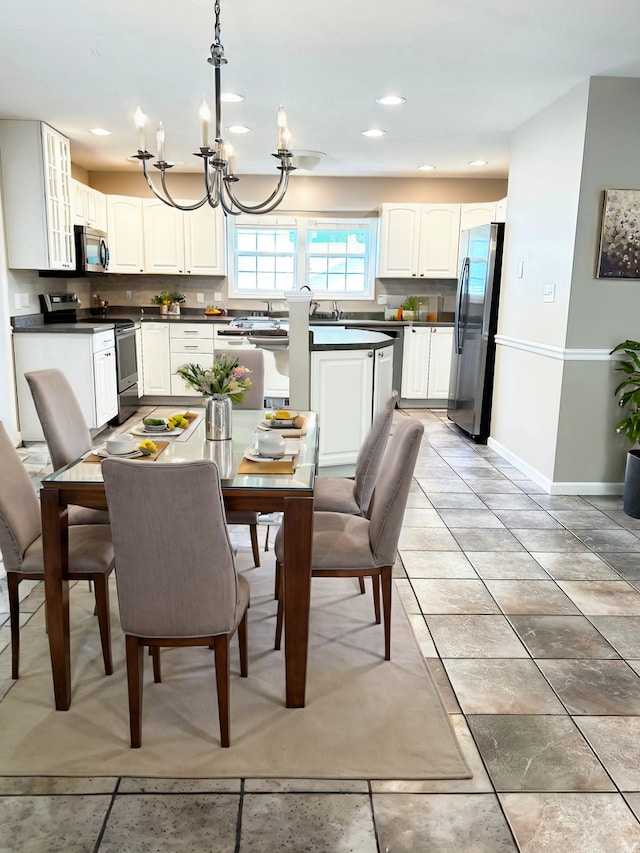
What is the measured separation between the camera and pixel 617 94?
3830 millimetres

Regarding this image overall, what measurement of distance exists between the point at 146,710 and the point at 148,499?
0.83m

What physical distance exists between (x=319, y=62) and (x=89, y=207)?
11.8ft

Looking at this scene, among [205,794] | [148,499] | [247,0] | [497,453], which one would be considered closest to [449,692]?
[205,794]

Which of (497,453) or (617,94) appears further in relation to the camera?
(497,453)

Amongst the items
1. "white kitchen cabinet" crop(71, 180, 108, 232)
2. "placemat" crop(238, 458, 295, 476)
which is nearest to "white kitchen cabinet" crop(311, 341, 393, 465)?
"placemat" crop(238, 458, 295, 476)

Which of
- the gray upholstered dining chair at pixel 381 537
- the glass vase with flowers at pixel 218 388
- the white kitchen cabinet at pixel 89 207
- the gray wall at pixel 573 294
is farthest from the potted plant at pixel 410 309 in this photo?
the gray upholstered dining chair at pixel 381 537

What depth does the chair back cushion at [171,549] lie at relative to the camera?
1643 mm

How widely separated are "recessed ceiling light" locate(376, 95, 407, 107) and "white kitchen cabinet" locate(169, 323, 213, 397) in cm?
332

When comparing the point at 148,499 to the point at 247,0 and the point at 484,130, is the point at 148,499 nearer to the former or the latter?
the point at 247,0

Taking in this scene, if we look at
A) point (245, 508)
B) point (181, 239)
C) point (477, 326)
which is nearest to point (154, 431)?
point (245, 508)

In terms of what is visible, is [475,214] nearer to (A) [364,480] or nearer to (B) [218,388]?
(A) [364,480]

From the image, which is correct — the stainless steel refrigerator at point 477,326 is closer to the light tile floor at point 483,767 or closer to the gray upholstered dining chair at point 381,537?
the light tile floor at point 483,767

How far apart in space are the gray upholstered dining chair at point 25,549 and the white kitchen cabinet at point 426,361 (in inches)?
212

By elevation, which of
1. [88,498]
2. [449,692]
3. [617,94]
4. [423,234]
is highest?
[617,94]
